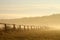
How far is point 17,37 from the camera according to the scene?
7.44 meters

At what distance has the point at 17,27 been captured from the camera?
945 cm

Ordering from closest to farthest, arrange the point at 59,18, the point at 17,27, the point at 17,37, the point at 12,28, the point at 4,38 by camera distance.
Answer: the point at 4,38 < the point at 17,37 < the point at 12,28 < the point at 17,27 < the point at 59,18

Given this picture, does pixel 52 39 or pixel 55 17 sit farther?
pixel 55 17

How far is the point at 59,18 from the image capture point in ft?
113

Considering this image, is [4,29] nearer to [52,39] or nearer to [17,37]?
[17,37]

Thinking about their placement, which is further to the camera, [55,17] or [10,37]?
[55,17]

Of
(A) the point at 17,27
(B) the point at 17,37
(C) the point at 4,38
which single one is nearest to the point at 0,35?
(C) the point at 4,38

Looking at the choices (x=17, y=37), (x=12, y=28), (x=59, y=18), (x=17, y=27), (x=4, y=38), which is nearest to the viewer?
(x=4, y=38)

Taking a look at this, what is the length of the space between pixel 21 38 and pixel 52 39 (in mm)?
1071

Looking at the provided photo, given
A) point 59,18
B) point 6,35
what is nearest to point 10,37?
point 6,35

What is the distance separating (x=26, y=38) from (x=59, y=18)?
2748 cm

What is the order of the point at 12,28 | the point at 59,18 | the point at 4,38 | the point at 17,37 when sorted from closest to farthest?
the point at 4,38
the point at 17,37
the point at 12,28
the point at 59,18

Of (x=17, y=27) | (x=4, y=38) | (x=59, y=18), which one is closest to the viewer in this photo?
(x=4, y=38)

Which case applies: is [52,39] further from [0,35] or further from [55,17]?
[55,17]
